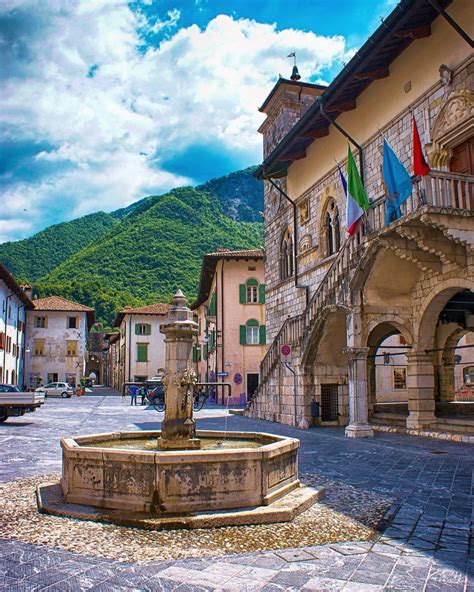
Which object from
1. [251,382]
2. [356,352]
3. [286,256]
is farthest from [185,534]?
[251,382]

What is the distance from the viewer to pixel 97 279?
274ft

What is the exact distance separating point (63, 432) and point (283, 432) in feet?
21.9

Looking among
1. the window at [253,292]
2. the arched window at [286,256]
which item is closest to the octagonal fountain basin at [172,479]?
the arched window at [286,256]

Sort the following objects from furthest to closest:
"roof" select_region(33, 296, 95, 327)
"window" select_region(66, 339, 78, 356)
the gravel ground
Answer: "window" select_region(66, 339, 78, 356)
"roof" select_region(33, 296, 95, 327)
the gravel ground

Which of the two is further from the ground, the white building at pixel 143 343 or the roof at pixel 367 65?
the roof at pixel 367 65

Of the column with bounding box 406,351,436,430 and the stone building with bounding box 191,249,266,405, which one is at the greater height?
the stone building with bounding box 191,249,266,405

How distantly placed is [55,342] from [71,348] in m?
1.59

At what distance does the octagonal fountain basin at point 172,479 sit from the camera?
636 centimetres

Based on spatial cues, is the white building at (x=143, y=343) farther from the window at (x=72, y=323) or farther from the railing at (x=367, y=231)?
the railing at (x=367, y=231)

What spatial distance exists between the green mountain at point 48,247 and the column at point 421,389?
3187 inches

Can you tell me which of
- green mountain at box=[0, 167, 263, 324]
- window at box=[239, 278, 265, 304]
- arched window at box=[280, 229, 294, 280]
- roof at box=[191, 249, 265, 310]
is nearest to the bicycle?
arched window at box=[280, 229, 294, 280]

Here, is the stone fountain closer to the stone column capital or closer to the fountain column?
the fountain column

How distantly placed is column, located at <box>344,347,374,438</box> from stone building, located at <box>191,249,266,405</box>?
20980mm

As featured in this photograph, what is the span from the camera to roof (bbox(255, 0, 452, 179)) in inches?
512
